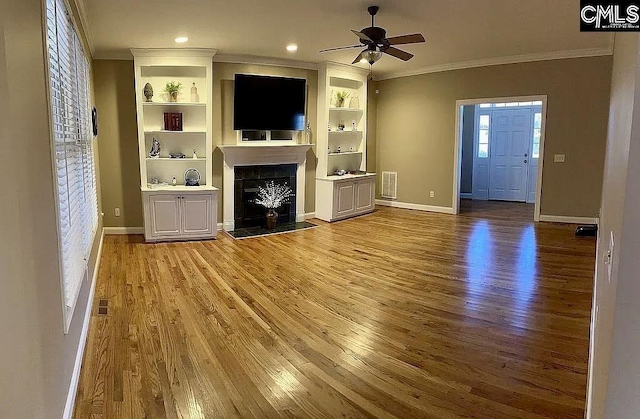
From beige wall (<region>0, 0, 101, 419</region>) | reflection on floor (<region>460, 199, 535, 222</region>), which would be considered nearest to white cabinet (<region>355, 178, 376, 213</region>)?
reflection on floor (<region>460, 199, 535, 222</region>)

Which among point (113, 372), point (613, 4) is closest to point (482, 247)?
point (113, 372)

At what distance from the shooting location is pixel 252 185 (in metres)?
7.21

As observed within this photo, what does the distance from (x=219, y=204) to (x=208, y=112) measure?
1.43 metres

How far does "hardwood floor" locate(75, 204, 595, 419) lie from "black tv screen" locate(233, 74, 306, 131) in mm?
2175

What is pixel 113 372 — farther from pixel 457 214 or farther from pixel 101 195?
pixel 457 214

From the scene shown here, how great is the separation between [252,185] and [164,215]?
1505mm

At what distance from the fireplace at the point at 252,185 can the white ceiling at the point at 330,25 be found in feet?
5.80

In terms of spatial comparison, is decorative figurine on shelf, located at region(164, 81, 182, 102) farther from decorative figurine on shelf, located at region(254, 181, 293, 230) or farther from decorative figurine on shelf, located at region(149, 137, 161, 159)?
decorative figurine on shelf, located at region(254, 181, 293, 230)

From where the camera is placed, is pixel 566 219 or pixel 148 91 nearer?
pixel 148 91

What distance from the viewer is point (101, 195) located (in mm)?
6516

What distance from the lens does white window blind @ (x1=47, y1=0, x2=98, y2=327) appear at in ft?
8.17

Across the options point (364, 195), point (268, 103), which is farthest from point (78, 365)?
point (364, 195)

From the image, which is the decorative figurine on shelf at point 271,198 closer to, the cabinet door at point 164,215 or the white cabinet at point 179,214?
the white cabinet at point 179,214

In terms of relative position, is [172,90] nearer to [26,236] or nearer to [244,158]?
[244,158]
